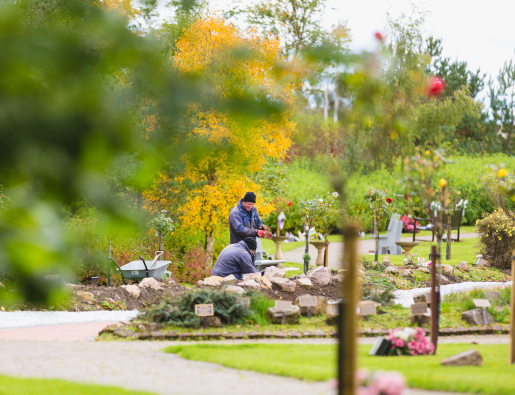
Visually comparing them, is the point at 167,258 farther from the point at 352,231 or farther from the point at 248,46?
the point at 248,46

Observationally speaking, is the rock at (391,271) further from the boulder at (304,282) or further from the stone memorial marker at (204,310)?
the stone memorial marker at (204,310)

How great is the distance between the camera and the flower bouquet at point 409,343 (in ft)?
16.8

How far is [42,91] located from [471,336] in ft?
20.1

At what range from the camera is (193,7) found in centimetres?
140

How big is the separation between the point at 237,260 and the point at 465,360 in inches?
195

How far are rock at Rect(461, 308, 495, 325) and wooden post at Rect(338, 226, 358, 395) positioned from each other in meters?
4.63

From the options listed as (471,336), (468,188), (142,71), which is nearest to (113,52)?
(142,71)

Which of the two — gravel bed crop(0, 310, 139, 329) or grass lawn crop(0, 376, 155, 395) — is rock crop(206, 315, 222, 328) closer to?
gravel bed crop(0, 310, 139, 329)

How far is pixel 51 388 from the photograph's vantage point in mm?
3691

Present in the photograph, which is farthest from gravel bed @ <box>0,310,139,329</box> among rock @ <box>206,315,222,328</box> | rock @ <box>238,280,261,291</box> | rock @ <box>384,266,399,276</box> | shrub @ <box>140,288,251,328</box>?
rock @ <box>384,266,399,276</box>

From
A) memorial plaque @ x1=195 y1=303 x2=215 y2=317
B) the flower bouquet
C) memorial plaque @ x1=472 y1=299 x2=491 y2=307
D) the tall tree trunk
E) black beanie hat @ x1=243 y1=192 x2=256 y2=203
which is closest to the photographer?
the flower bouquet

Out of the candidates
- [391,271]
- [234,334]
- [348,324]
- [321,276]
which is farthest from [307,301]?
[391,271]

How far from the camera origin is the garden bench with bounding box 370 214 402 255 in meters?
15.0

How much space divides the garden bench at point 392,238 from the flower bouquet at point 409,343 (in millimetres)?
9933
